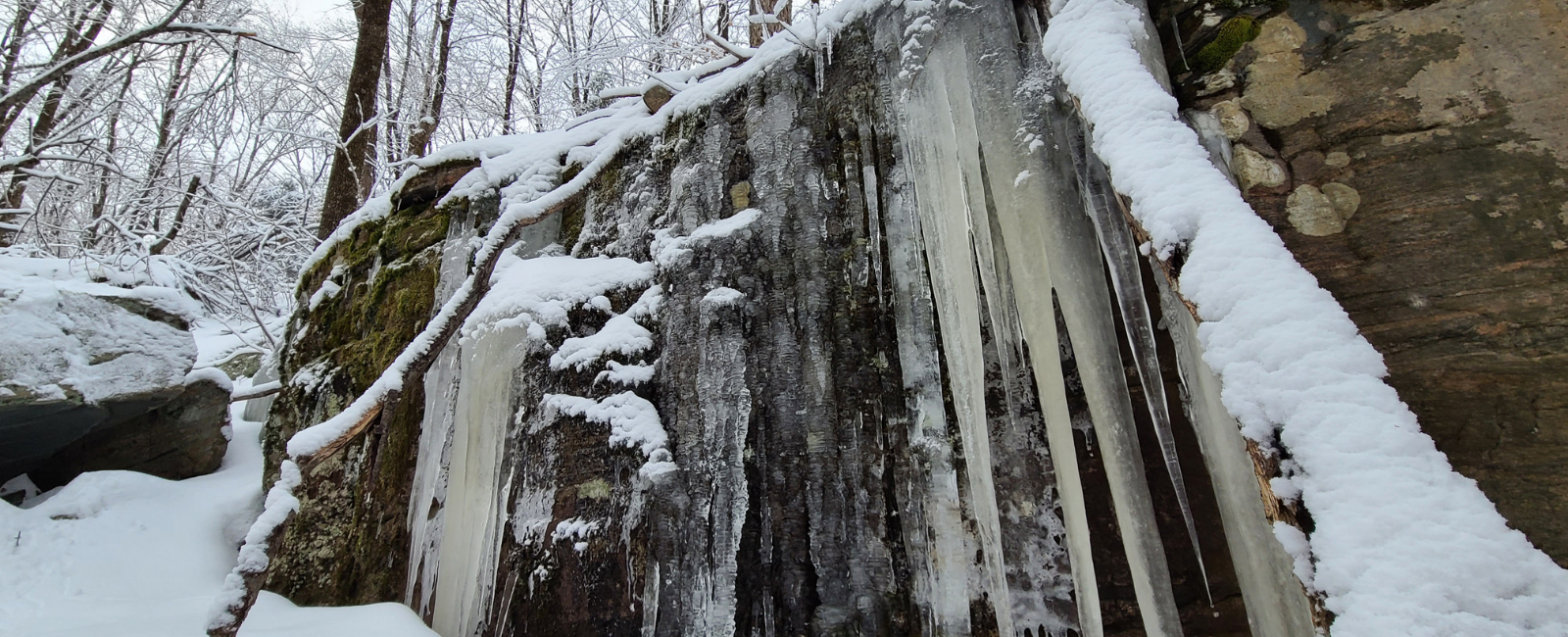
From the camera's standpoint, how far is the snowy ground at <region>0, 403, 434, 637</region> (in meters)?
2.35

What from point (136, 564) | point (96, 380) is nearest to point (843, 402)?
point (136, 564)

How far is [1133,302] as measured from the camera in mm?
1659

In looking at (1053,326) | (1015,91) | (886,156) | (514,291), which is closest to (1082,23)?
(1015,91)

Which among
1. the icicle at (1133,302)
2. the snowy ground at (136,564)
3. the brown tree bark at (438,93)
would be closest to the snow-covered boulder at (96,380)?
the snowy ground at (136,564)

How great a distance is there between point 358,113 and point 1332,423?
5.84m

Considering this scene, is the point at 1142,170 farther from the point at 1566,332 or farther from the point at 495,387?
the point at 495,387

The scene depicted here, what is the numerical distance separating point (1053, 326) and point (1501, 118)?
100cm

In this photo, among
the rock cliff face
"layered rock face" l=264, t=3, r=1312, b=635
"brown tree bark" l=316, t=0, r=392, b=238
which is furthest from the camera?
"brown tree bark" l=316, t=0, r=392, b=238

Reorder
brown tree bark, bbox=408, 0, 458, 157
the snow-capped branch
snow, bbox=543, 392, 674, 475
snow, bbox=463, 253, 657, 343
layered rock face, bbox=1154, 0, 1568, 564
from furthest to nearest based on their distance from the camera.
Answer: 1. brown tree bark, bbox=408, 0, 458, 157
2. the snow-capped branch
3. snow, bbox=463, 253, 657, 343
4. snow, bbox=543, 392, 674, 475
5. layered rock face, bbox=1154, 0, 1568, 564

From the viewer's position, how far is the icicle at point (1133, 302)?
159 centimetres

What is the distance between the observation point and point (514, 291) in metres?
2.62

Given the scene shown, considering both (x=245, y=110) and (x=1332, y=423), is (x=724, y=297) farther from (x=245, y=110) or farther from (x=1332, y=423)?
(x=245, y=110)

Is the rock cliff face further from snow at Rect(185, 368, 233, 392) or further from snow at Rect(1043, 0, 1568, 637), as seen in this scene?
snow at Rect(185, 368, 233, 392)

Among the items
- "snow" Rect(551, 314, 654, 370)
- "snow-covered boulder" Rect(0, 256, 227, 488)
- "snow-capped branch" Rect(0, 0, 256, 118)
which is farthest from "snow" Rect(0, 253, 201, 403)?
"snow" Rect(551, 314, 654, 370)
